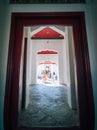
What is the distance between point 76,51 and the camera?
4.90ft

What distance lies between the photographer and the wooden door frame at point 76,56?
1318 millimetres

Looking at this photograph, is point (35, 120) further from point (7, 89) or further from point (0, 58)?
point (0, 58)

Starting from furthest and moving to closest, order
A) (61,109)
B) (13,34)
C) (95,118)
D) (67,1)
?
1. (61,109)
2. (67,1)
3. (13,34)
4. (95,118)

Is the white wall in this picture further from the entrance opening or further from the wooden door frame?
the entrance opening

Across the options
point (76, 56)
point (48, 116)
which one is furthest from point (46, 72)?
point (76, 56)

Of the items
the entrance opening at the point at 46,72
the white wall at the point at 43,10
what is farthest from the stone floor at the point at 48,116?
the entrance opening at the point at 46,72

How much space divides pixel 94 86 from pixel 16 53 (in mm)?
1130

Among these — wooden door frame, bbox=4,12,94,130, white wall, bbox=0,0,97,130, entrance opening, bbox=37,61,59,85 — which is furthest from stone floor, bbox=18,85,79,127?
entrance opening, bbox=37,61,59,85

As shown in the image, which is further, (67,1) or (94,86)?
(67,1)

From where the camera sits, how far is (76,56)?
4.86 ft

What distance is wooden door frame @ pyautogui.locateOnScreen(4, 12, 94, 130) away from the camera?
1318 millimetres

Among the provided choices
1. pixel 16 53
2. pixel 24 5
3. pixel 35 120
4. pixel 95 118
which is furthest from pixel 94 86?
pixel 24 5

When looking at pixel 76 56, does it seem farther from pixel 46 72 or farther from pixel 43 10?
pixel 46 72

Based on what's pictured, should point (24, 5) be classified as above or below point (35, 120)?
above
